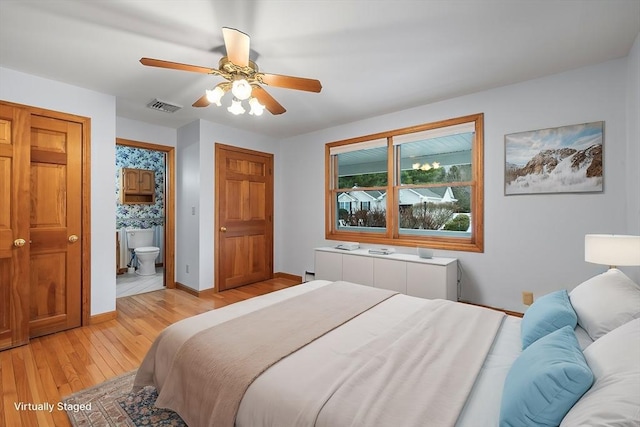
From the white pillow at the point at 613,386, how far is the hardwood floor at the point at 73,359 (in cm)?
246

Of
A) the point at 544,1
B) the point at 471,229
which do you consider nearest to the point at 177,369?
the point at 544,1

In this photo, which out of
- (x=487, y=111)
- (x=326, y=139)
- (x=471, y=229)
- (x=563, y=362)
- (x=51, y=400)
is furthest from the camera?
(x=326, y=139)

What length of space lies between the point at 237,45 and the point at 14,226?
2.65 meters

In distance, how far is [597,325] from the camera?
1.34m

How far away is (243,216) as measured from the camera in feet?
15.8

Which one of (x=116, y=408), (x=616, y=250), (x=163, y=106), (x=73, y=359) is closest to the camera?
(x=116, y=408)

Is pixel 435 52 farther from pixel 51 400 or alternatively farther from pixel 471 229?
pixel 51 400

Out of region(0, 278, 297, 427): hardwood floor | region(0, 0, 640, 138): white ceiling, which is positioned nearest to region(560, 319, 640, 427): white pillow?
region(0, 0, 640, 138): white ceiling

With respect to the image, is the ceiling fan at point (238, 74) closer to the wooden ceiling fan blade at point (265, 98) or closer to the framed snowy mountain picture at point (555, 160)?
the wooden ceiling fan blade at point (265, 98)

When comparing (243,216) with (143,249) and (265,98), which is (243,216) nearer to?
(143,249)

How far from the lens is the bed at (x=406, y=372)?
0.91 m

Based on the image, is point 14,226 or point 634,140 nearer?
point 634,140

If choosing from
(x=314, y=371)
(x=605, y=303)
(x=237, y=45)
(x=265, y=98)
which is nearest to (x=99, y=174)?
(x=265, y=98)

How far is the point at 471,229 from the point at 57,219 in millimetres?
4549
